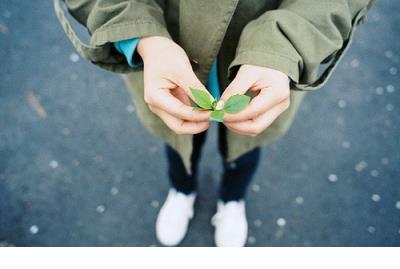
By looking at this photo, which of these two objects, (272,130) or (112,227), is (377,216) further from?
(112,227)

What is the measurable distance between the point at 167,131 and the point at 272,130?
0.23 meters

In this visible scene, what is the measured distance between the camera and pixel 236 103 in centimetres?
59

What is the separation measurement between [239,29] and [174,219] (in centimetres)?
72

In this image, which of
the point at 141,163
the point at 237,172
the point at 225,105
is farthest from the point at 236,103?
the point at 141,163

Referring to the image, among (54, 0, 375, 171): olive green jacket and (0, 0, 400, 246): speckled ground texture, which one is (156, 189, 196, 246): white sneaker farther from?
(54, 0, 375, 171): olive green jacket

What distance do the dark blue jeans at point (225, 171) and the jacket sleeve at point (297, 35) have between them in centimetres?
32

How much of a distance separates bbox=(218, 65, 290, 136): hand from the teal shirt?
0.14 m

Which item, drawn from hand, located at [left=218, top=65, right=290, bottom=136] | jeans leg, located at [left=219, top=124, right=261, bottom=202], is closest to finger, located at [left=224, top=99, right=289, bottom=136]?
hand, located at [left=218, top=65, right=290, bottom=136]

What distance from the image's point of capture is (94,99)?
5.07ft

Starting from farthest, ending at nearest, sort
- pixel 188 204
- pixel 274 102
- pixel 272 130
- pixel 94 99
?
pixel 94 99
pixel 188 204
pixel 272 130
pixel 274 102

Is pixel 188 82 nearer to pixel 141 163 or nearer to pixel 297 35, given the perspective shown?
pixel 297 35

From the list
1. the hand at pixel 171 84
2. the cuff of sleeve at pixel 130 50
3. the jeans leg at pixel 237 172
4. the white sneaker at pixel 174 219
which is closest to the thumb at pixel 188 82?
the hand at pixel 171 84
